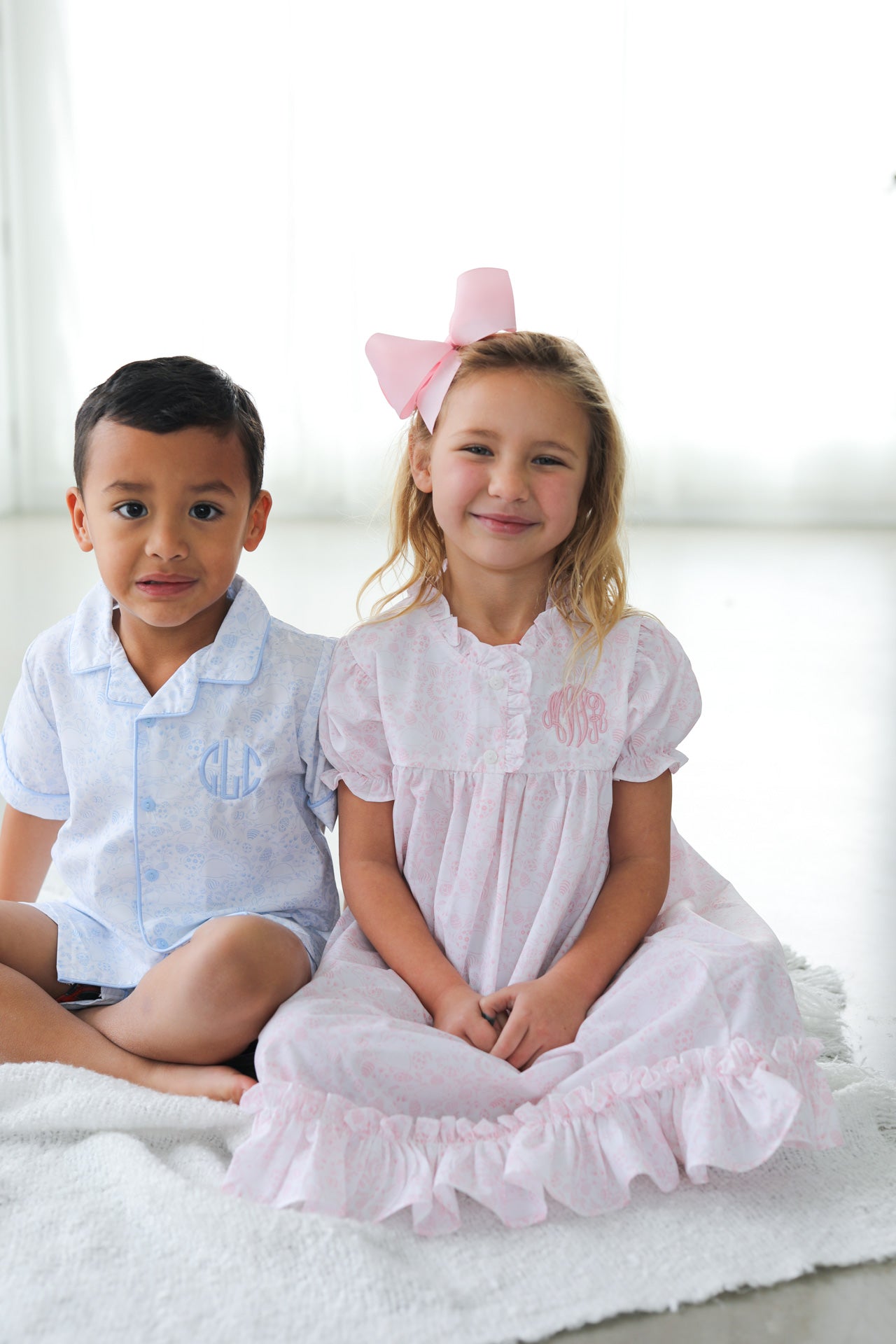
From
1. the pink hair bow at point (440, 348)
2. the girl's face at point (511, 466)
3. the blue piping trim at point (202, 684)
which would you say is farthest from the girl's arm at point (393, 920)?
the pink hair bow at point (440, 348)

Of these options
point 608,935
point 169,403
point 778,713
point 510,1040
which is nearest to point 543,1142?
point 510,1040

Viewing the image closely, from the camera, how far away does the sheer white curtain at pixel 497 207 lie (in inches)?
171

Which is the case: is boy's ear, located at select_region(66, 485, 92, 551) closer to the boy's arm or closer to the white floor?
the boy's arm

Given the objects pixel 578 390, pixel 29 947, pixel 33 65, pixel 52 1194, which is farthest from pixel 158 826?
pixel 33 65

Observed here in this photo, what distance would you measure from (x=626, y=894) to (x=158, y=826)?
14.6 inches

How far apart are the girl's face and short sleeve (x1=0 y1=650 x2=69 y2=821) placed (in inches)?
14.8

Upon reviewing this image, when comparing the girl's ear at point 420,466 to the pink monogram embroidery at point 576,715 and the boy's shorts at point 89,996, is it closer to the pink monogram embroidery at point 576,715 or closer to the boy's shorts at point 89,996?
the pink monogram embroidery at point 576,715

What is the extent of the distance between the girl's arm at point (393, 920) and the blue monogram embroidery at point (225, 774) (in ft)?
0.27

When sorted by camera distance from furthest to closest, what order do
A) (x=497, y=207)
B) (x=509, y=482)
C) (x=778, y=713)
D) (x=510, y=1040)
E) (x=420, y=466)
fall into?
(x=497, y=207) < (x=778, y=713) < (x=420, y=466) < (x=509, y=482) < (x=510, y=1040)

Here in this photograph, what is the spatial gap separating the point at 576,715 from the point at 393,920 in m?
0.22

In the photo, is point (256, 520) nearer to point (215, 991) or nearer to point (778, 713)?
point (215, 991)

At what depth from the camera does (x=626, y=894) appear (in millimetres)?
1039

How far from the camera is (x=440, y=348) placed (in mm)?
1106

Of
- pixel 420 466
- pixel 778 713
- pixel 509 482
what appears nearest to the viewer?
pixel 509 482
